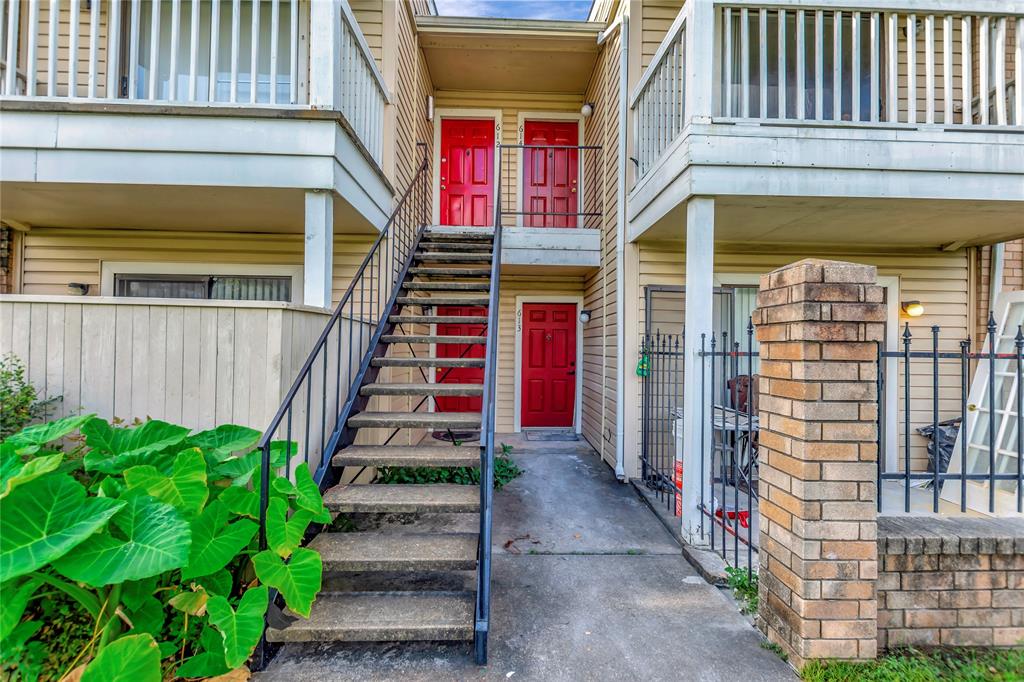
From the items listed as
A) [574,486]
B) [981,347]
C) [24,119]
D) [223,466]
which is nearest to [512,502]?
[574,486]

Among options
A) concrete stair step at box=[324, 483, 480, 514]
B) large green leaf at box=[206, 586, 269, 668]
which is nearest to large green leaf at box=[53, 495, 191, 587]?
large green leaf at box=[206, 586, 269, 668]

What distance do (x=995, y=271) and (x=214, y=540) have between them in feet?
23.2

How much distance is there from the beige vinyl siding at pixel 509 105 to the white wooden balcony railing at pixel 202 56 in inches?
99.9

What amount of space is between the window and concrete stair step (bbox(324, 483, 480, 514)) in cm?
296

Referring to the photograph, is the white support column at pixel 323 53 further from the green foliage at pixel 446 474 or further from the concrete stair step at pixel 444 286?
the green foliage at pixel 446 474

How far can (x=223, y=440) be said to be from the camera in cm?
243

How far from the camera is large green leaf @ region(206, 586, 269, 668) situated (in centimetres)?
170

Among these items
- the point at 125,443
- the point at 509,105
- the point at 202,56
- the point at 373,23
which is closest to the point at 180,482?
the point at 125,443

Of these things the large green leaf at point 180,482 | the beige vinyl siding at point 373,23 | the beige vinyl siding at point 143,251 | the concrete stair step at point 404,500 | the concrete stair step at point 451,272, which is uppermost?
the beige vinyl siding at point 373,23

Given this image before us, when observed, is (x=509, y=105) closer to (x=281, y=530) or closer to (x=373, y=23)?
(x=373, y=23)

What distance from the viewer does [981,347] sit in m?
4.71

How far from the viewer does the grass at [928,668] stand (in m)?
1.81

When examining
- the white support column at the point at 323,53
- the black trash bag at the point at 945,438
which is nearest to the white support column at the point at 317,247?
the white support column at the point at 323,53

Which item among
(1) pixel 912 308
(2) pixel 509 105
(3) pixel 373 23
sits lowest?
(1) pixel 912 308
